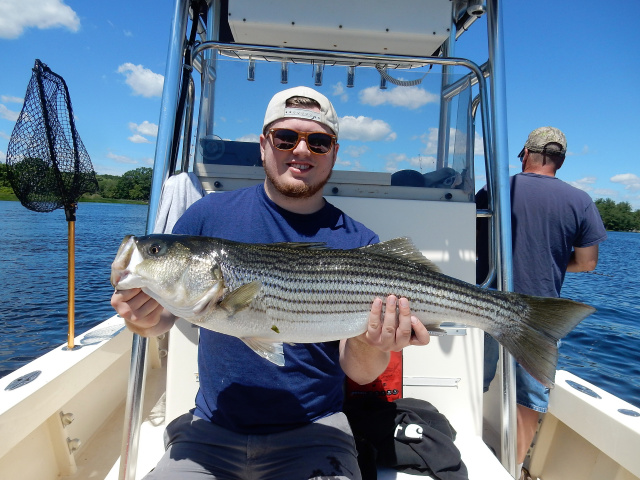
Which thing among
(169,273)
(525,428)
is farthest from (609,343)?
(169,273)

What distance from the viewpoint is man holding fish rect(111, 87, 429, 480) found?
99.8 inches

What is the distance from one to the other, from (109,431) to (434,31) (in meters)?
5.46

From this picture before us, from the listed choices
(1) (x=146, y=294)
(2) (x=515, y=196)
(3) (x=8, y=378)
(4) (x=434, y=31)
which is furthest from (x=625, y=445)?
(3) (x=8, y=378)

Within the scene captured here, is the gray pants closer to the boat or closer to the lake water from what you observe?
the boat

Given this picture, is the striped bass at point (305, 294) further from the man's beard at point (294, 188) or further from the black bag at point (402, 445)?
the black bag at point (402, 445)

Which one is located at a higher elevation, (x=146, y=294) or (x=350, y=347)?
(x=146, y=294)

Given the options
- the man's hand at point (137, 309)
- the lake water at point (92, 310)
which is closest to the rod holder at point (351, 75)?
the man's hand at point (137, 309)

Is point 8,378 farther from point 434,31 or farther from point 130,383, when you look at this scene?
point 434,31

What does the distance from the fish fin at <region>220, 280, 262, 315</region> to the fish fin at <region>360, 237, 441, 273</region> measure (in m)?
0.78

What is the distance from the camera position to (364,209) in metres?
3.79

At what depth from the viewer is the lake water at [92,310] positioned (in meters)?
10.6

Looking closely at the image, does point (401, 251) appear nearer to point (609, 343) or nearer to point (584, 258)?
point (584, 258)

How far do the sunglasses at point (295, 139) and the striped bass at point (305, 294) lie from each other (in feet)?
2.48

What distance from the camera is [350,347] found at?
279 centimetres
